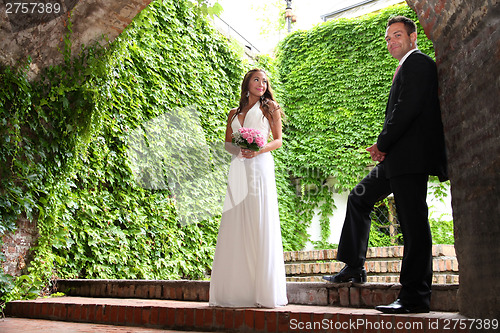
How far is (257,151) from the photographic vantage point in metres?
3.37

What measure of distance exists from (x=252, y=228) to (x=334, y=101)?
6711mm

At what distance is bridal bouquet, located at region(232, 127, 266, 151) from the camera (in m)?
3.30

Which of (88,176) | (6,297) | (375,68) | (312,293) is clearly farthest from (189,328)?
(375,68)

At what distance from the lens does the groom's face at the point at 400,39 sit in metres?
2.71

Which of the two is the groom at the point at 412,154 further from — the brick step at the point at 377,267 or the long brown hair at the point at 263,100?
the brick step at the point at 377,267

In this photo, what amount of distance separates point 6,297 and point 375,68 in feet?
26.0

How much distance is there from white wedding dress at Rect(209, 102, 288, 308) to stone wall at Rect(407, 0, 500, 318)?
1.31 m

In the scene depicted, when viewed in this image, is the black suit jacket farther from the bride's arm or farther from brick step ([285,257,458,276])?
brick step ([285,257,458,276])

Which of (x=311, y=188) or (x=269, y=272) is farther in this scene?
(x=311, y=188)

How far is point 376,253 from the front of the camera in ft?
20.9

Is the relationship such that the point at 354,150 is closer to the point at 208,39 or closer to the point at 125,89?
the point at 208,39

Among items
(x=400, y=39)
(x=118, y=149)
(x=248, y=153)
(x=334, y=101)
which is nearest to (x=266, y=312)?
(x=248, y=153)

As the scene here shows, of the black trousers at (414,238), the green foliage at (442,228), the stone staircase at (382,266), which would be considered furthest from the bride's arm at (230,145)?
the green foliage at (442,228)

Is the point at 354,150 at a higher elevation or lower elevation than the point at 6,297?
higher
